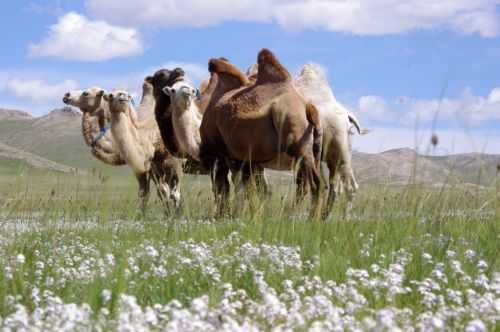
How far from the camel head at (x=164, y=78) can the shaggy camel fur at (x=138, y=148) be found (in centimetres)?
58

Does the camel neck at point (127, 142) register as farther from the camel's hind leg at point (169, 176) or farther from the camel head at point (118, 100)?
the camel's hind leg at point (169, 176)

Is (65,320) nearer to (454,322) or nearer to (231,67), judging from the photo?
(454,322)

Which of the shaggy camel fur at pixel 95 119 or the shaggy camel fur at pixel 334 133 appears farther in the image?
the shaggy camel fur at pixel 95 119

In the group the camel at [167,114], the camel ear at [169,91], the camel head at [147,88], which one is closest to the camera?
the camel ear at [169,91]

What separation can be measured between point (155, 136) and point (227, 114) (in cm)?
366

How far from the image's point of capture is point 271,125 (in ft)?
35.3

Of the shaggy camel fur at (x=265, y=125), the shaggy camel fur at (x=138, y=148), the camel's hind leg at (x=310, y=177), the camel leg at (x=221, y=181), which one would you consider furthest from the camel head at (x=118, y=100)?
the camel's hind leg at (x=310, y=177)

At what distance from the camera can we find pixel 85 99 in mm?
14945

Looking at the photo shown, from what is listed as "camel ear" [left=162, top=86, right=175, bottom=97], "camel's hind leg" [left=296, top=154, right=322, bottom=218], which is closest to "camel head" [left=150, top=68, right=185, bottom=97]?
"camel ear" [left=162, top=86, right=175, bottom=97]

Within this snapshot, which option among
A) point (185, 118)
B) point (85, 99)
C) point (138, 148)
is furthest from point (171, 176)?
point (85, 99)

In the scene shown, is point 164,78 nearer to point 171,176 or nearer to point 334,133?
point 171,176

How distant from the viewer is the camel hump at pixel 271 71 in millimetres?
11133

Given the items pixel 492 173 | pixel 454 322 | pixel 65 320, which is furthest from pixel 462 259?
pixel 492 173

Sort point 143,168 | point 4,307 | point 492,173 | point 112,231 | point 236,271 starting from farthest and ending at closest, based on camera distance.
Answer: point 143,168, point 492,173, point 112,231, point 236,271, point 4,307
